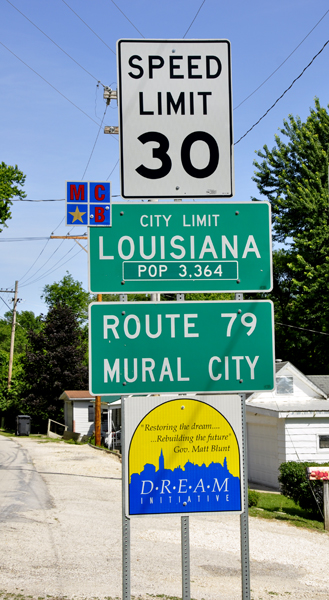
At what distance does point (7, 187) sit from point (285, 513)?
18.6m

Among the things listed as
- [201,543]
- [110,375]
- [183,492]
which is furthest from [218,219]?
[201,543]

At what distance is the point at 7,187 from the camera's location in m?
26.2

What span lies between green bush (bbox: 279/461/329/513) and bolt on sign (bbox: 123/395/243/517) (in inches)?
467

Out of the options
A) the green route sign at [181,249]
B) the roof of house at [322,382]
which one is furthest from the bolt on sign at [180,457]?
the roof of house at [322,382]

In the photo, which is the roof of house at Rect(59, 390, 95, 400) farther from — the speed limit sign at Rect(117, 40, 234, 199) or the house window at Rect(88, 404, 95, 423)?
the speed limit sign at Rect(117, 40, 234, 199)

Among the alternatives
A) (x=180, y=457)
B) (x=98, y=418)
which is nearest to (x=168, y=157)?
(x=180, y=457)

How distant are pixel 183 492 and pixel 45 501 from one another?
12015 millimetres

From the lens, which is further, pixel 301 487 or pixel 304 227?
pixel 304 227

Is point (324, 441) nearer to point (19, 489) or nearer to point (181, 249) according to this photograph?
point (19, 489)

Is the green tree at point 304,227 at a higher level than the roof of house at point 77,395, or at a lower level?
higher

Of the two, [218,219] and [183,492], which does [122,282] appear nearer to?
[218,219]

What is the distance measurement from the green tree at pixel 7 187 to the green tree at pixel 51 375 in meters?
21.5

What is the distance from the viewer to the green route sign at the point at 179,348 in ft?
11.2

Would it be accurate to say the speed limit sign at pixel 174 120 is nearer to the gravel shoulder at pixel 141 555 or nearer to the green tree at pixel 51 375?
the gravel shoulder at pixel 141 555
